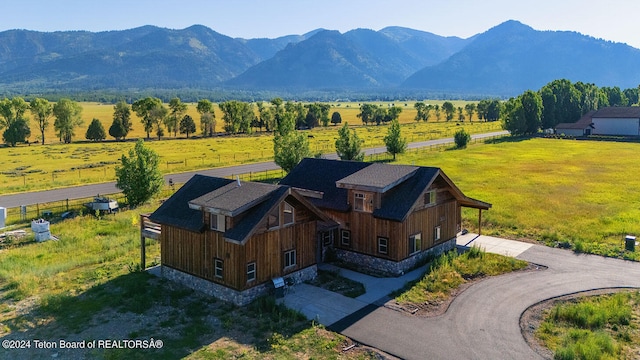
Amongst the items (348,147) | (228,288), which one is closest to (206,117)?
(348,147)

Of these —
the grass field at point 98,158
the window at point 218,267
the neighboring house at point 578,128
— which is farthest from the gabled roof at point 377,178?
the neighboring house at point 578,128

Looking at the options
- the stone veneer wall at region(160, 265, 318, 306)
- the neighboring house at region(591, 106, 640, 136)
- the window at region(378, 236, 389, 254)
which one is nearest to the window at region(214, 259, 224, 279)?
the stone veneer wall at region(160, 265, 318, 306)

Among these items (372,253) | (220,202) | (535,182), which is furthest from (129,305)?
(535,182)

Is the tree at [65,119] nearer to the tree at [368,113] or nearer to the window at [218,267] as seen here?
the tree at [368,113]

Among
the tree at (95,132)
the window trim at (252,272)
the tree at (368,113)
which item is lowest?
the window trim at (252,272)

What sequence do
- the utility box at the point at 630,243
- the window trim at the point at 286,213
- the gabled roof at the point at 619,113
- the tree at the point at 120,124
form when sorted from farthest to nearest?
the tree at the point at 120,124
the gabled roof at the point at 619,113
the utility box at the point at 630,243
the window trim at the point at 286,213

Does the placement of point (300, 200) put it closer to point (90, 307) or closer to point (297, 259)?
point (297, 259)

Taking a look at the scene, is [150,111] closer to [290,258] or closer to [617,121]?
[290,258]
